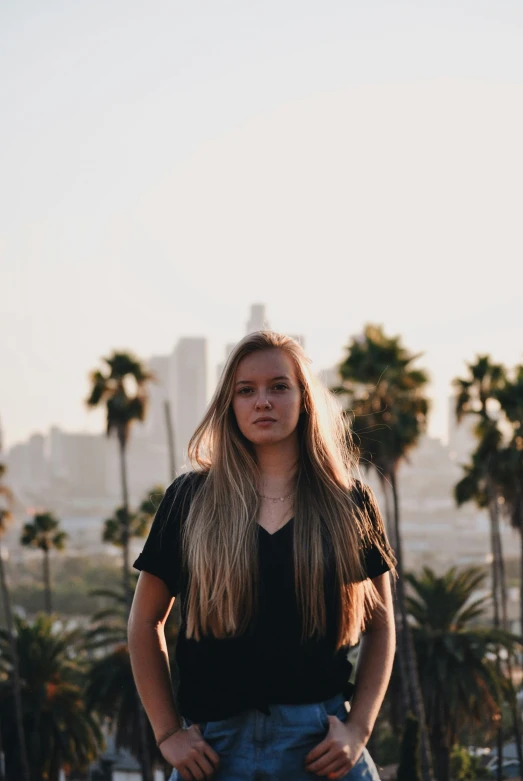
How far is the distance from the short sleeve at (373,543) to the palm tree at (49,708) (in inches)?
943

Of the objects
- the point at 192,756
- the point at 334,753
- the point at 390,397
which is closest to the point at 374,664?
the point at 334,753

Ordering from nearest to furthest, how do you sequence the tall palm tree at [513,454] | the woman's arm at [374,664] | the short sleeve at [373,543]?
the woman's arm at [374,664]
the short sleeve at [373,543]
the tall palm tree at [513,454]

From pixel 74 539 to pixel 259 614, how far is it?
199m

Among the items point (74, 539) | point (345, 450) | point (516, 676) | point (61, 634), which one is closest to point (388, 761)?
point (61, 634)

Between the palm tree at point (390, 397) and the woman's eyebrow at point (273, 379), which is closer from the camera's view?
the woman's eyebrow at point (273, 379)

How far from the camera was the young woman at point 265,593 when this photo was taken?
10.0 feet

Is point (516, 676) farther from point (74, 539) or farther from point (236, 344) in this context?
point (74, 539)

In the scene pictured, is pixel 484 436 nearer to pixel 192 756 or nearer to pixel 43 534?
pixel 43 534

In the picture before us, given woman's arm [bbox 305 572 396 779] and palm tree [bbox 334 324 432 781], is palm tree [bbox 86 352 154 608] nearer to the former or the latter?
palm tree [bbox 334 324 432 781]

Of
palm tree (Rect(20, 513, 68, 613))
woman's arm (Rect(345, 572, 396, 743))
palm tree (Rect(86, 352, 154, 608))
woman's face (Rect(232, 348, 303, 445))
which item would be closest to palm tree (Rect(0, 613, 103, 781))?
palm tree (Rect(86, 352, 154, 608))

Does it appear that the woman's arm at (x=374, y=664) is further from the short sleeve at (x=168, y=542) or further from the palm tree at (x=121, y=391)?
the palm tree at (x=121, y=391)

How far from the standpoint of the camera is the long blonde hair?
3084mm

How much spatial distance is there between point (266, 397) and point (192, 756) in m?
1.03

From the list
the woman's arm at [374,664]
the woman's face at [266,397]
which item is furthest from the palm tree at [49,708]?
the woman's face at [266,397]
